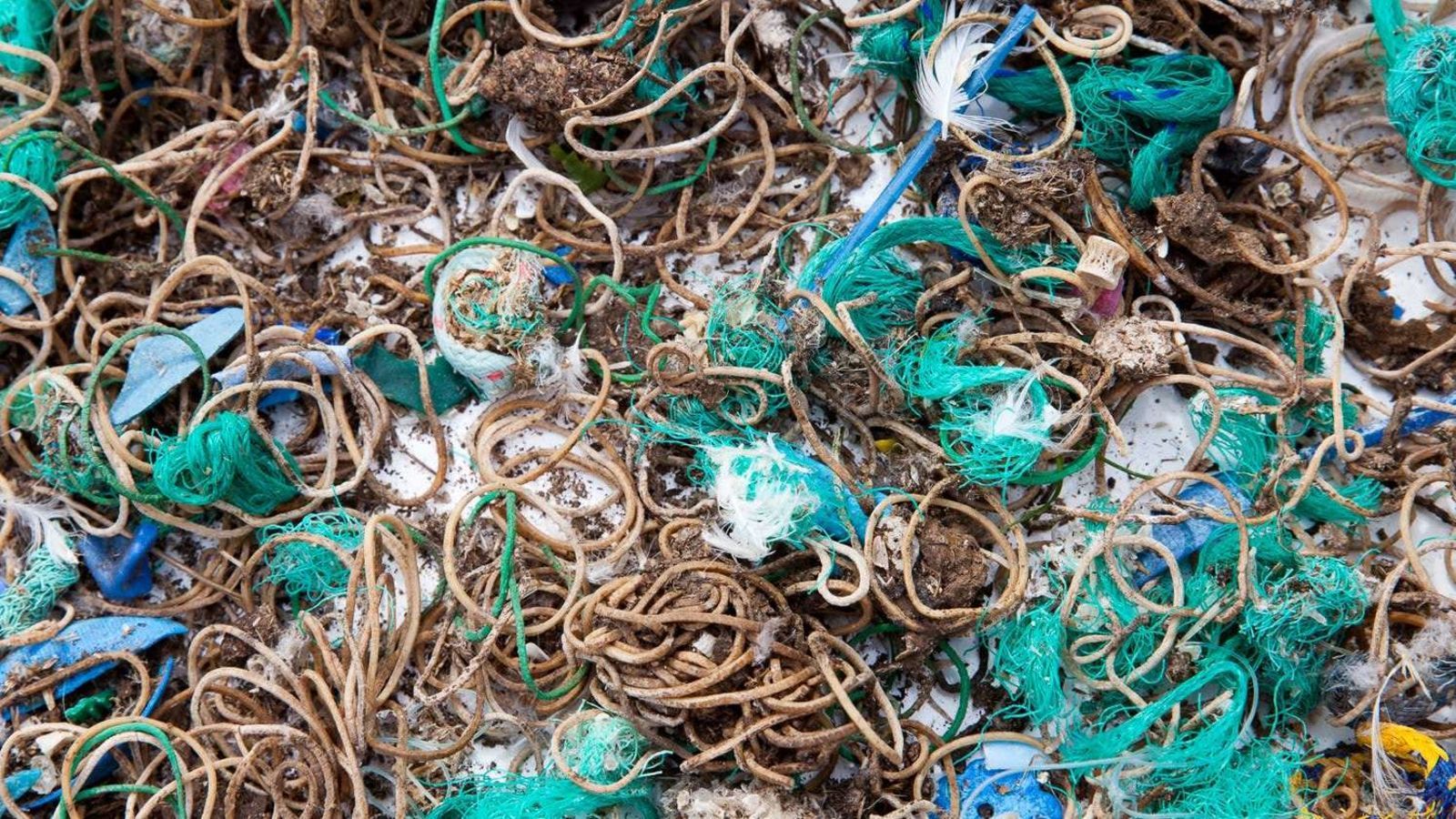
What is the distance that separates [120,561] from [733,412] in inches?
44.5

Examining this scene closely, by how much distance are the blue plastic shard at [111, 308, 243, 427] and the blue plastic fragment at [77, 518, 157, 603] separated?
21 cm

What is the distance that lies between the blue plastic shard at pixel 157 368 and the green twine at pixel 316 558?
31 centimetres

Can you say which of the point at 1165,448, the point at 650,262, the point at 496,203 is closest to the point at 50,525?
the point at 496,203

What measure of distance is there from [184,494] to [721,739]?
1000 millimetres

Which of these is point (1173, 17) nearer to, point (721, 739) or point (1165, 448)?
point (1165, 448)

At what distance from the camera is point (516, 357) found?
6.52 ft

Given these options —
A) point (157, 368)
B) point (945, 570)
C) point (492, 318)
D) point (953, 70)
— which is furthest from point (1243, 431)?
point (157, 368)

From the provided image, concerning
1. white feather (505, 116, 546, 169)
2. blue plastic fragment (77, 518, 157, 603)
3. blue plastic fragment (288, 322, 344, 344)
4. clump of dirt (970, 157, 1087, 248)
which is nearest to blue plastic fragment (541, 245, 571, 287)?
white feather (505, 116, 546, 169)

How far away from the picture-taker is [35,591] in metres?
2.00

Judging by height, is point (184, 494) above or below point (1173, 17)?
below

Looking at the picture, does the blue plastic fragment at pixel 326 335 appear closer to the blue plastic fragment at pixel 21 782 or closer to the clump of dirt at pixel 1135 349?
the blue plastic fragment at pixel 21 782

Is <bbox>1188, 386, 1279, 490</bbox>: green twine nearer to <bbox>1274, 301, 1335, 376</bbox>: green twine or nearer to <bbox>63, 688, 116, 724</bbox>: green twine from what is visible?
<bbox>1274, 301, 1335, 376</bbox>: green twine

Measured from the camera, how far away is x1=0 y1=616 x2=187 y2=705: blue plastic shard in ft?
6.47

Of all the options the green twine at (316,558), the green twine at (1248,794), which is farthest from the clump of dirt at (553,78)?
the green twine at (1248,794)
